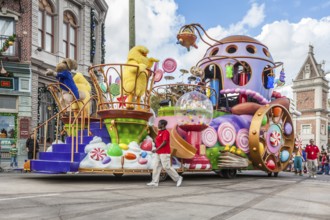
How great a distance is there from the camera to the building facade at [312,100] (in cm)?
5431

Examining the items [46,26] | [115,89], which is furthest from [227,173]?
[46,26]

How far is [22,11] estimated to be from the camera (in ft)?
66.3

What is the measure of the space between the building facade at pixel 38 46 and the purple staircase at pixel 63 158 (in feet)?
32.9

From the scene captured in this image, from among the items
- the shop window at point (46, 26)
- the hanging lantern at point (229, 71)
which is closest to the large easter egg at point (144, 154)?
the hanging lantern at point (229, 71)

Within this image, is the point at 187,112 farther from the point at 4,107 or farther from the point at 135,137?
the point at 4,107

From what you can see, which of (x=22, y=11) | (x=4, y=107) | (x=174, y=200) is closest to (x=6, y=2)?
(x=22, y=11)

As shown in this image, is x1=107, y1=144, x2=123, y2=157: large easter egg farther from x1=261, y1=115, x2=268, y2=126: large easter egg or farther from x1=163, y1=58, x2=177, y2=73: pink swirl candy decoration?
x1=261, y1=115, x2=268, y2=126: large easter egg

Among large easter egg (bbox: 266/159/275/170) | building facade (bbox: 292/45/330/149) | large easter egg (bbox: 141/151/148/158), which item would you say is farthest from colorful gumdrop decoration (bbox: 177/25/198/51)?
building facade (bbox: 292/45/330/149)

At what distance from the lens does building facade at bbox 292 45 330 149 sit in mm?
54312

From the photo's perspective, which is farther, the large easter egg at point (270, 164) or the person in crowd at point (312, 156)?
the person in crowd at point (312, 156)

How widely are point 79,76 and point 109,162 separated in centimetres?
372

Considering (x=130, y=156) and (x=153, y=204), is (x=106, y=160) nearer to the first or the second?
(x=130, y=156)

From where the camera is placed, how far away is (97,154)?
948 cm

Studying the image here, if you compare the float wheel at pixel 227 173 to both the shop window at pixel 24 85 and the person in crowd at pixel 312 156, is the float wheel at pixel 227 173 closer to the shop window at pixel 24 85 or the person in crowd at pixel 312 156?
the person in crowd at pixel 312 156
